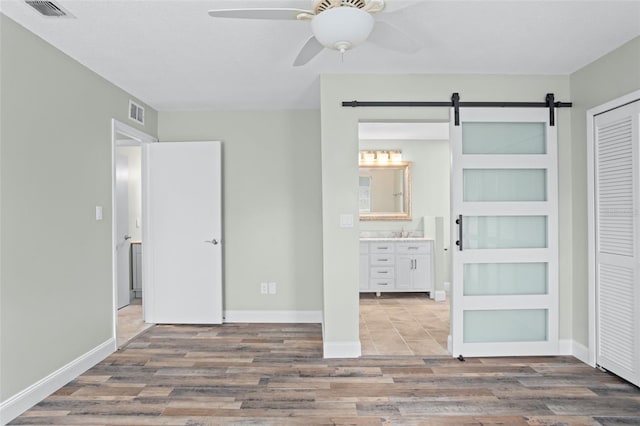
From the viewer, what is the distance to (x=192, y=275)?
458 centimetres

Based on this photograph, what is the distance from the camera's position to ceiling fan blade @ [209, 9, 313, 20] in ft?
6.10

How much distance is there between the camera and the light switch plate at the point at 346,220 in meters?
3.54

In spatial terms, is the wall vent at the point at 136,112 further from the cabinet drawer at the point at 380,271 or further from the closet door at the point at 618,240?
the closet door at the point at 618,240

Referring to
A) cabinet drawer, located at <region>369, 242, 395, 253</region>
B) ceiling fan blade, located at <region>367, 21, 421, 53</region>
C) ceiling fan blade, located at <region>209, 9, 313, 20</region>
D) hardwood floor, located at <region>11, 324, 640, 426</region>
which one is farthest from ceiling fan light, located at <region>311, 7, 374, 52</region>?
cabinet drawer, located at <region>369, 242, 395, 253</region>

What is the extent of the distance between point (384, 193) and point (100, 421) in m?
5.00

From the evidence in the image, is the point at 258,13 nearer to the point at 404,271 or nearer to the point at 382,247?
the point at 382,247

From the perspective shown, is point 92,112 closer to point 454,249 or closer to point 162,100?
point 162,100

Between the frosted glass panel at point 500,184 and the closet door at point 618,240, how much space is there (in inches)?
19.2

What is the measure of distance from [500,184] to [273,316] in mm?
2790

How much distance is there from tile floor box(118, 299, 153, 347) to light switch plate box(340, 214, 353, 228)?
2.39m

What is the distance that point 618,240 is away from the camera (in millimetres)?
3027

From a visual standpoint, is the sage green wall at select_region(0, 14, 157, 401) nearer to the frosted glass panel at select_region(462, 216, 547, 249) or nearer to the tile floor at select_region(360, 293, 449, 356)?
the tile floor at select_region(360, 293, 449, 356)

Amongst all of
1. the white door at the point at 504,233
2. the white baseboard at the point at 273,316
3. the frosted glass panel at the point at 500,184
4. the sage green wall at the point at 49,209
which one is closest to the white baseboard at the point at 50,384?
the sage green wall at the point at 49,209

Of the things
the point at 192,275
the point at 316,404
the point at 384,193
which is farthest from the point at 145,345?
the point at 384,193
